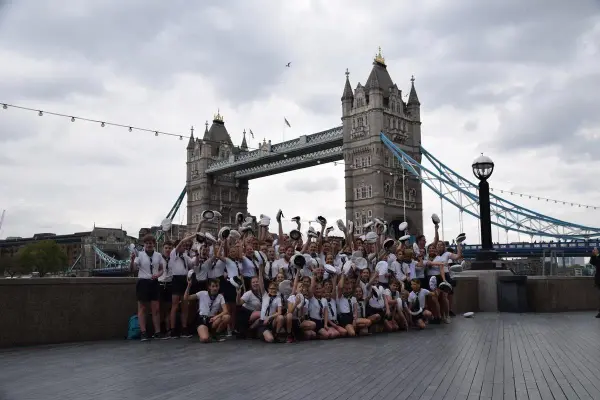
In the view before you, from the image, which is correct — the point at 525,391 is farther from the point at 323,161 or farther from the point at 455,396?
the point at 323,161

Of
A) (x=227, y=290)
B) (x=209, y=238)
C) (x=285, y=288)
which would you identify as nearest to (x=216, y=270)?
(x=227, y=290)

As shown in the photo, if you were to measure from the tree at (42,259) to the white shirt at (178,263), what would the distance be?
253 feet

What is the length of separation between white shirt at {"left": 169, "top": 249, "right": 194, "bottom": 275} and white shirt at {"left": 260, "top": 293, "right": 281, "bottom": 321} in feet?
4.65

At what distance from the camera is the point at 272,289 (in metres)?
7.69

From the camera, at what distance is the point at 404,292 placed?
8.95 meters

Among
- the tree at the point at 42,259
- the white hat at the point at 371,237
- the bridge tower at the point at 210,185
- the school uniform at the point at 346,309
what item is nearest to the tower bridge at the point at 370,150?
the bridge tower at the point at 210,185

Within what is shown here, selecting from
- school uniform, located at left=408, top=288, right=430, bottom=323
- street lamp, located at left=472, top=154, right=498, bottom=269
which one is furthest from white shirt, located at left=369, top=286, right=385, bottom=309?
street lamp, located at left=472, top=154, right=498, bottom=269

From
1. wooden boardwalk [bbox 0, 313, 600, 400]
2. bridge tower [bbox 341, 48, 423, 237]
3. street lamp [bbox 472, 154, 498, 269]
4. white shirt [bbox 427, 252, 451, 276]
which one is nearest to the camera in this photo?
wooden boardwalk [bbox 0, 313, 600, 400]

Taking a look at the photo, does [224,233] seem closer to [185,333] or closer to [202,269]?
[202,269]

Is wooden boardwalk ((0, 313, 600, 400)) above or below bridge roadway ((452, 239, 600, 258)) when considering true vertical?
below

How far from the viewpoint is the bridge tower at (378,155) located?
60.8 metres

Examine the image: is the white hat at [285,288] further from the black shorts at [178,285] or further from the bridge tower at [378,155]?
the bridge tower at [378,155]

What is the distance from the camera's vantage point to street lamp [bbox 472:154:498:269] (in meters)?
13.0

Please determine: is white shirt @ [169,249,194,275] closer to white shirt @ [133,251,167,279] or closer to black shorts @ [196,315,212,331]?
white shirt @ [133,251,167,279]
